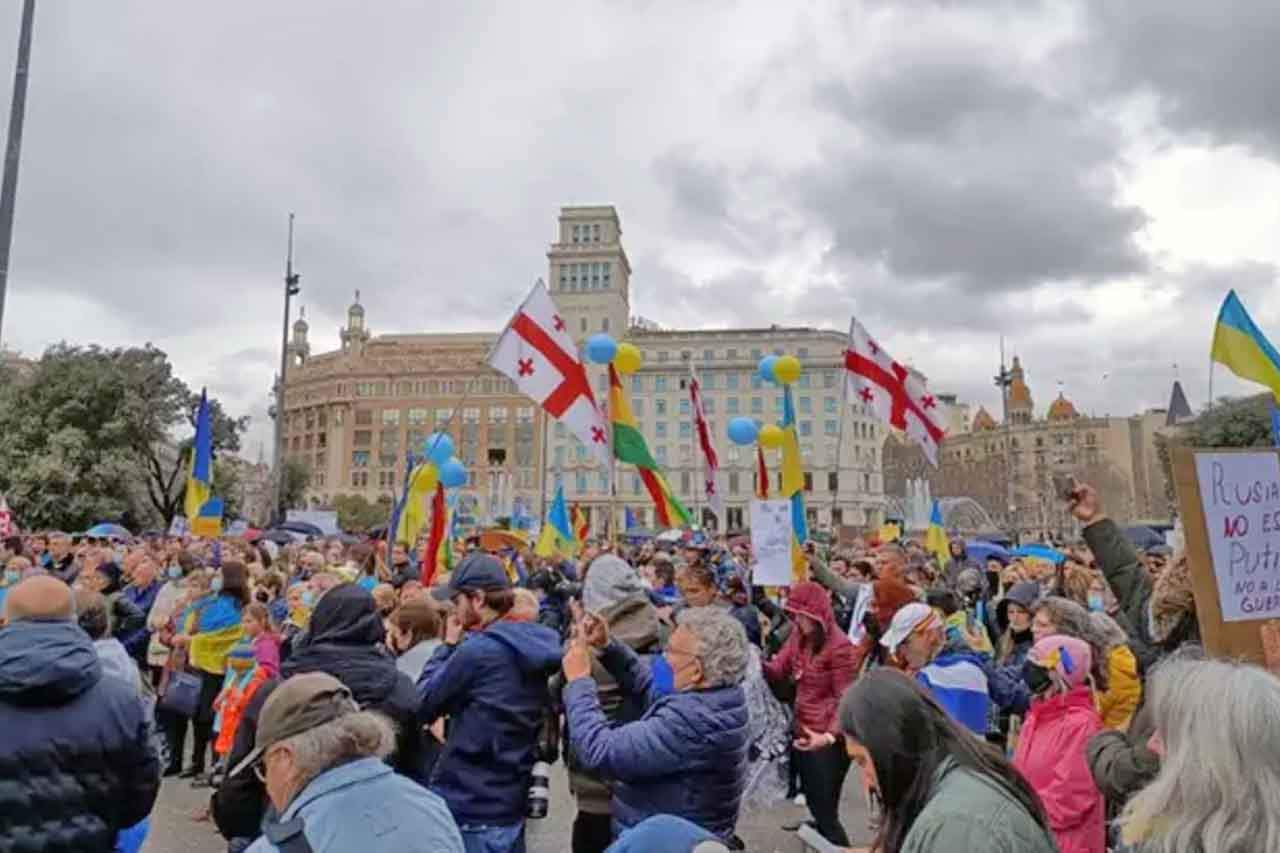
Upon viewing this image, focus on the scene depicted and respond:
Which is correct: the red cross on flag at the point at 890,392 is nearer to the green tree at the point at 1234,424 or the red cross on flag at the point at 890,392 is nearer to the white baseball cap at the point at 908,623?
the white baseball cap at the point at 908,623

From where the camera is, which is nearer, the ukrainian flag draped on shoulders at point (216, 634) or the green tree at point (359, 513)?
the ukrainian flag draped on shoulders at point (216, 634)

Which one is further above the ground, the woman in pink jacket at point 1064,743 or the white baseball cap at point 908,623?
the white baseball cap at point 908,623

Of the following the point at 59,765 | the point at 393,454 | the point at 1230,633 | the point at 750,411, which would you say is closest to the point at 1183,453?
the point at 1230,633

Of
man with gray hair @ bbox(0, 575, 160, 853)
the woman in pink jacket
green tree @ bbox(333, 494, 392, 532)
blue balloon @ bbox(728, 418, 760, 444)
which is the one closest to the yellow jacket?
the woman in pink jacket

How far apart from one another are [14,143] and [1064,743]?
10.3 meters

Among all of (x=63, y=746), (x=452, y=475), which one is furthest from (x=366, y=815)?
(x=452, y=475)

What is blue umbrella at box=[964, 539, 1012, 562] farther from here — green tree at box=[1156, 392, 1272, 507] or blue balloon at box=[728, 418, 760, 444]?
green tree at box=[1156, 392, 1272, 507]

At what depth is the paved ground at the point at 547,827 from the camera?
241 inches

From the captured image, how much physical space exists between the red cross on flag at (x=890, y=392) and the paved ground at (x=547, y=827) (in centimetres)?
611

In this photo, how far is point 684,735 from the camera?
10.1 feet

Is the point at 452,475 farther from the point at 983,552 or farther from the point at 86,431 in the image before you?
the point at 86,431

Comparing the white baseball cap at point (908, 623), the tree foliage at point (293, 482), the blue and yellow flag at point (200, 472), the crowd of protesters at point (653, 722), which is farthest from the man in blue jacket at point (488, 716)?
the tree foliage at point (293, 482)

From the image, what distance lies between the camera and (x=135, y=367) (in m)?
39.4

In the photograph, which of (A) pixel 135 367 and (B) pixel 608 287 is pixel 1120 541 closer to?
(A) pixel 135 367
